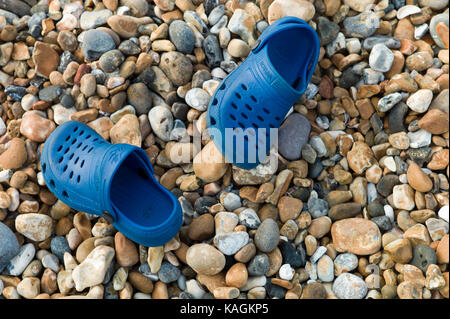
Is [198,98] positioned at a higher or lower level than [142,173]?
higher

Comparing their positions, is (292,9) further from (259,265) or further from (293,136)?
(259,265)

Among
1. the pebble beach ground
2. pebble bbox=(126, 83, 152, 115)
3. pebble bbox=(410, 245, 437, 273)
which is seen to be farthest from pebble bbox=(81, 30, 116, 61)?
pebble bbox=(410, 245, 437, 273)

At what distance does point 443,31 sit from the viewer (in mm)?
1762

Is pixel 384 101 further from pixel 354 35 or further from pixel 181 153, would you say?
pixel 181 153

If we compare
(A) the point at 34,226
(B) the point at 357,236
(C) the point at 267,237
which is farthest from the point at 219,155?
(A) the point at 34,226

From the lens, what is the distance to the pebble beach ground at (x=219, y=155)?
5.15ft

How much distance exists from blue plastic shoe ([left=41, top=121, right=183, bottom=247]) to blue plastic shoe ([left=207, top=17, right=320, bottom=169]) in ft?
0.99

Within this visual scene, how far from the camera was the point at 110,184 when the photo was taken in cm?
148

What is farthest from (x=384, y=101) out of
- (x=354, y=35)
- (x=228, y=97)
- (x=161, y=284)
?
(x=161, y=284)

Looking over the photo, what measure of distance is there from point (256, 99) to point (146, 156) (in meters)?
0.45

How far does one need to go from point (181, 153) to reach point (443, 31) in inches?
44.1

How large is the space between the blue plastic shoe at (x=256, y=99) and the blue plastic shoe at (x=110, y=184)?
30 centimetres

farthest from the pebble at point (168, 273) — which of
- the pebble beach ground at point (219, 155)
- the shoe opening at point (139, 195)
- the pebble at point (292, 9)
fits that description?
the pebble at point (292, 9)

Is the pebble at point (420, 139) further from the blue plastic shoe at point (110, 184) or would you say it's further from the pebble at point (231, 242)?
the blue plastic shoe at point (110, 184)
